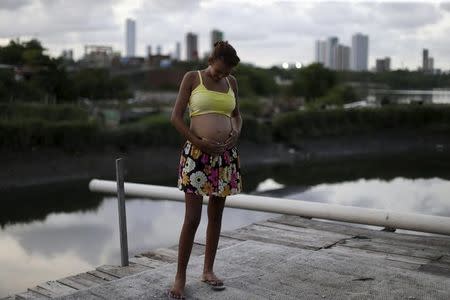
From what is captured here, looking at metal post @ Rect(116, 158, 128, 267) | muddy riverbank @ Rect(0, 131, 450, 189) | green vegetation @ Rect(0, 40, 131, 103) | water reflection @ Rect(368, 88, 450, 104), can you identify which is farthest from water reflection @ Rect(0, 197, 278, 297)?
water reflection @ Rect(368, 88, 450, 104)

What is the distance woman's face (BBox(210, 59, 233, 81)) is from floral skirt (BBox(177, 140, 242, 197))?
261 millimetres

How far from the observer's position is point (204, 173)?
7.36 ft

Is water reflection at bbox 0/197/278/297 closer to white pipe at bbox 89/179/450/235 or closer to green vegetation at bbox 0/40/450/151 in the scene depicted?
white pipe at bbox 89/179/450/235

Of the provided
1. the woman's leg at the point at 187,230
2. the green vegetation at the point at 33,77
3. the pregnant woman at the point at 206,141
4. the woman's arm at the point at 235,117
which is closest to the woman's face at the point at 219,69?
the pregnant woman at the point at 206,141

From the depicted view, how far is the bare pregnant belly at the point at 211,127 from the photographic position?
2244 mm

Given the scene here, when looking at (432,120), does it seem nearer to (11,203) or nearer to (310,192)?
(310,192)

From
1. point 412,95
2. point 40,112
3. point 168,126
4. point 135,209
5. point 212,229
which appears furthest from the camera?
point 412,95

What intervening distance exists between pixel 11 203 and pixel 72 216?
67.9 inches

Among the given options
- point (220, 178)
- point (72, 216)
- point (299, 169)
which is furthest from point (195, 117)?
point (299, 169)

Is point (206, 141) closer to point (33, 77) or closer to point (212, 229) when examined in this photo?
point (212, 229)

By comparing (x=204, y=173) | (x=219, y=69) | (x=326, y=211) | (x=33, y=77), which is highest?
(x=33, y=77)

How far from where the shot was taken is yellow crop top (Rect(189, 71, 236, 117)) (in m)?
2.25

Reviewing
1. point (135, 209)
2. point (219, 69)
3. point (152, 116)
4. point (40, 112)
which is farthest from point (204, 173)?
point (152, 116)

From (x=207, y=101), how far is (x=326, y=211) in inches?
40.5
